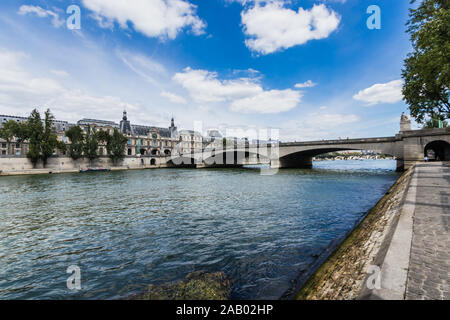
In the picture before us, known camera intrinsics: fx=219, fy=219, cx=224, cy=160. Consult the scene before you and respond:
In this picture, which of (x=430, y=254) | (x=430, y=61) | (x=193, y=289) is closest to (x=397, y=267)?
(x=430, y=254)

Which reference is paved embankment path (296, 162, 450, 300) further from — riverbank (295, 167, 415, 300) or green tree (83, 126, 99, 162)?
green tree (83, 126, 99, 162)

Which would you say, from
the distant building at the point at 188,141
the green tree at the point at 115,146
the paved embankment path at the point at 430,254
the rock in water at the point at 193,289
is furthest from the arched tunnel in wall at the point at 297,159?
the distant building at the point at 188,141

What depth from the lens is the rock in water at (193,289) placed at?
4.13 metres

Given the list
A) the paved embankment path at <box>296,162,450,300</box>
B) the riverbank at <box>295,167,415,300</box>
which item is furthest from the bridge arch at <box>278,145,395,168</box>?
the riverbank at <box>295,167,415,300</box>

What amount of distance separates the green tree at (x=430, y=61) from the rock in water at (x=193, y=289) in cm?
1421

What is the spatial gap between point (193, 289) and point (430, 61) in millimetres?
16507

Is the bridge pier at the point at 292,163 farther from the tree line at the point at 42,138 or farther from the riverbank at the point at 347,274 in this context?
the tree line at the point at 42,138

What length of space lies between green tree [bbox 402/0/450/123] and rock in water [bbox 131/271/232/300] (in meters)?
14.2

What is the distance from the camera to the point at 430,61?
1220 centimetres

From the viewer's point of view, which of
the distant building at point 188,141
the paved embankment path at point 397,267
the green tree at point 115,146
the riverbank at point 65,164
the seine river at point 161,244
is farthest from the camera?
the distant building at point 188,141

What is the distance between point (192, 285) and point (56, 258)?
459 cm
